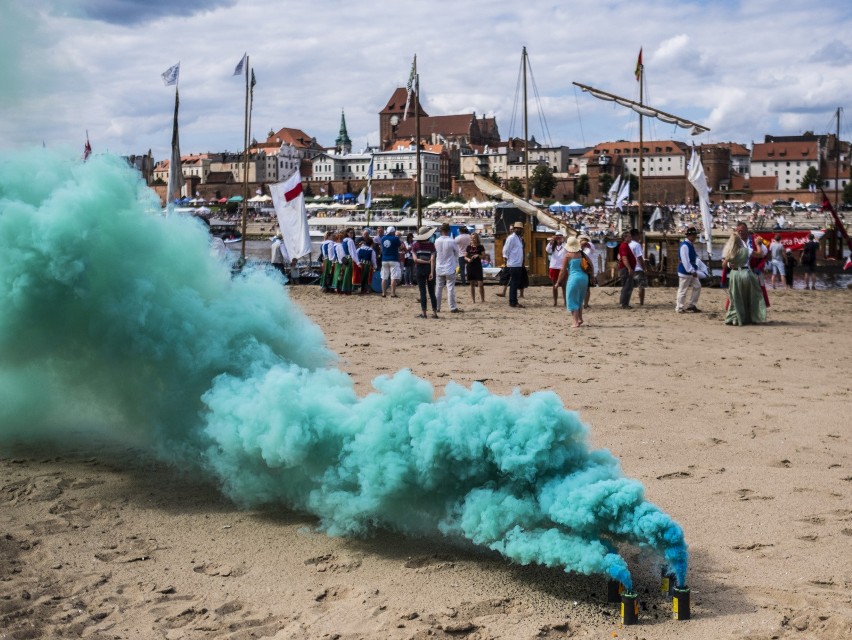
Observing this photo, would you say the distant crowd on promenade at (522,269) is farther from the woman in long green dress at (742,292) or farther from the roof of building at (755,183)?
the roof of building at (755,183)

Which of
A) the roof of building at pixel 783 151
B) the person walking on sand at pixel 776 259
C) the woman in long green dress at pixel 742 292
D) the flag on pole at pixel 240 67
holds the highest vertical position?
the roof of building at pixel 783 151

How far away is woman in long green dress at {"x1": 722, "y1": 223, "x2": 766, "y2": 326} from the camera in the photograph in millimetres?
16688

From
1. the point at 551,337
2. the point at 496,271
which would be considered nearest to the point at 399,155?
the point at 496,271

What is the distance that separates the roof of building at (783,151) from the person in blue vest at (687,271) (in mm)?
178327

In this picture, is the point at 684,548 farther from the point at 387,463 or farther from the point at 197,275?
the point at 197,275

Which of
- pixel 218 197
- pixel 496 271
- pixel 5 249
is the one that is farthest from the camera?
pixel 218 197

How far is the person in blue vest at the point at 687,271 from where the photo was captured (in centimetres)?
1844

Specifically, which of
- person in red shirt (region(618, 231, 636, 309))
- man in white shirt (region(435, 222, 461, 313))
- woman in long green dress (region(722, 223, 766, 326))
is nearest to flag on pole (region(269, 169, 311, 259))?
man in white shirt (region(435, 222, 461, 313))

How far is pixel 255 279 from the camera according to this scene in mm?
7129

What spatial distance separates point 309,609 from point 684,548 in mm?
2068

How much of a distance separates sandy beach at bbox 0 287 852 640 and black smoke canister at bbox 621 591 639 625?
0.17 feet

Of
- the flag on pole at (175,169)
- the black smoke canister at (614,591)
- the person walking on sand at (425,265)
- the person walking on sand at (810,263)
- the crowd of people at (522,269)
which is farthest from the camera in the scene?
the person walking on sand at (810,263)

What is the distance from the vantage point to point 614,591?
4.60m

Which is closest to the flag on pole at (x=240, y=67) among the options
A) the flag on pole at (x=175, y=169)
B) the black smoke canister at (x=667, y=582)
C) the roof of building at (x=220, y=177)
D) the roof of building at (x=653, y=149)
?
the flag on pole at (x=175, y=169)
